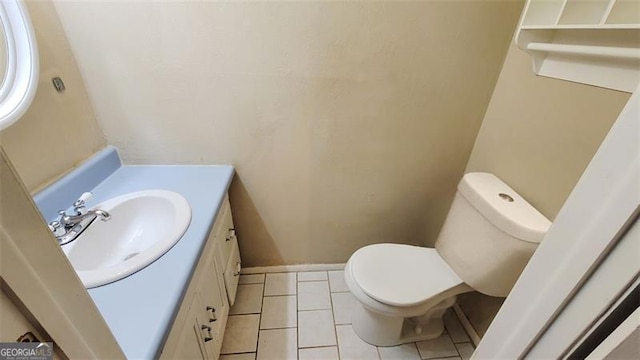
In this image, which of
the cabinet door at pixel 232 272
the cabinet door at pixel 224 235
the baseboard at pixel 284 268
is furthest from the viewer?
the baseboard at pixel 284 268


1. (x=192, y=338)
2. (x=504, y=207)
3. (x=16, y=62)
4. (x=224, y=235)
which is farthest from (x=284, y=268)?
(x=16, y=62)

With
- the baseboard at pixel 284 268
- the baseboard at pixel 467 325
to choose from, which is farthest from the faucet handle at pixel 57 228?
the baseboard at pixel 467 325

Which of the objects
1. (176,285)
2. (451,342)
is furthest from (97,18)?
(451,342)

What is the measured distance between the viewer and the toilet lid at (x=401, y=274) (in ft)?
3.69

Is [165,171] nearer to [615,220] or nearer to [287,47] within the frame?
[287,47]

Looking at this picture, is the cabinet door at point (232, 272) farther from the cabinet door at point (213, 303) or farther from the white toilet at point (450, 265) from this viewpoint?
the white toilet at point (450, 265)

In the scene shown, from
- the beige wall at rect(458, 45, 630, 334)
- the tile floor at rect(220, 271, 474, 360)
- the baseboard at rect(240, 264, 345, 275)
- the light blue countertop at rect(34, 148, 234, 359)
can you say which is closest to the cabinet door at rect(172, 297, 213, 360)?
the light blue countertop at rect(34, 148, 234, 359)

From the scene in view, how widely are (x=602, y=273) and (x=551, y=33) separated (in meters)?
0.88

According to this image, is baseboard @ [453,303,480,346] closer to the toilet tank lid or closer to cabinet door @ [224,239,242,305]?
the toilet tank lid

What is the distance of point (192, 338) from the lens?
2.81 ft

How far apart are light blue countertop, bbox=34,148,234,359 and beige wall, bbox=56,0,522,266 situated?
26 centimetres

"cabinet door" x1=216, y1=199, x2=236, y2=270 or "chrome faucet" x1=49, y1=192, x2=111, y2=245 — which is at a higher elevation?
"chrome faucet" x1=49, y1=192, x2=111, y2=245

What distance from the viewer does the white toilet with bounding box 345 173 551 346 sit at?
3.19 ft

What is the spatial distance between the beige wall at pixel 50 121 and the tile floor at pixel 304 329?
1.07 meters
